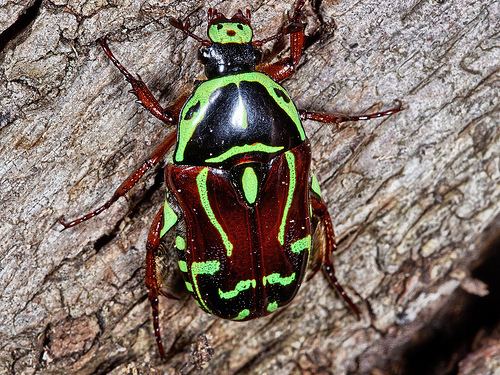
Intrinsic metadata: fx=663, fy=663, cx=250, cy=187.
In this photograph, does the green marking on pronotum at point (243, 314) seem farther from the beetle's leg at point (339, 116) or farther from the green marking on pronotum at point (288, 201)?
the beetle's leg at point (339, 116)

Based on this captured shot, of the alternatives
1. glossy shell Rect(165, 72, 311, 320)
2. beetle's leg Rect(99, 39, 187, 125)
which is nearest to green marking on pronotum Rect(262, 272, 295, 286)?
A: glossy shell Rect(165, 72, 311, 320)

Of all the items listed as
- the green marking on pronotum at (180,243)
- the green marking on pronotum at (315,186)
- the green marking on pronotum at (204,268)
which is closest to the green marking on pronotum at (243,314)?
the green marking on pronotum at (204,268)

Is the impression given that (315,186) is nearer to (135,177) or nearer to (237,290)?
(237,290)

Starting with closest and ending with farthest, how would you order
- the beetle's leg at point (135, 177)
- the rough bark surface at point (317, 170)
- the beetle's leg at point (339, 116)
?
the rough bark surface at point (317, 170), the beetle's leg at point (135, 177), the beetle's leg at point (339, 116)

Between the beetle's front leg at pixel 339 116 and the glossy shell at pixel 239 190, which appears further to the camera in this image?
the beetle's front leg at pixel 339 116

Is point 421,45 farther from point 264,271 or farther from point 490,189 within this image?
point 264,271

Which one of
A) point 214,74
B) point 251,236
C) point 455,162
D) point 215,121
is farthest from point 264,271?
point 455,162
